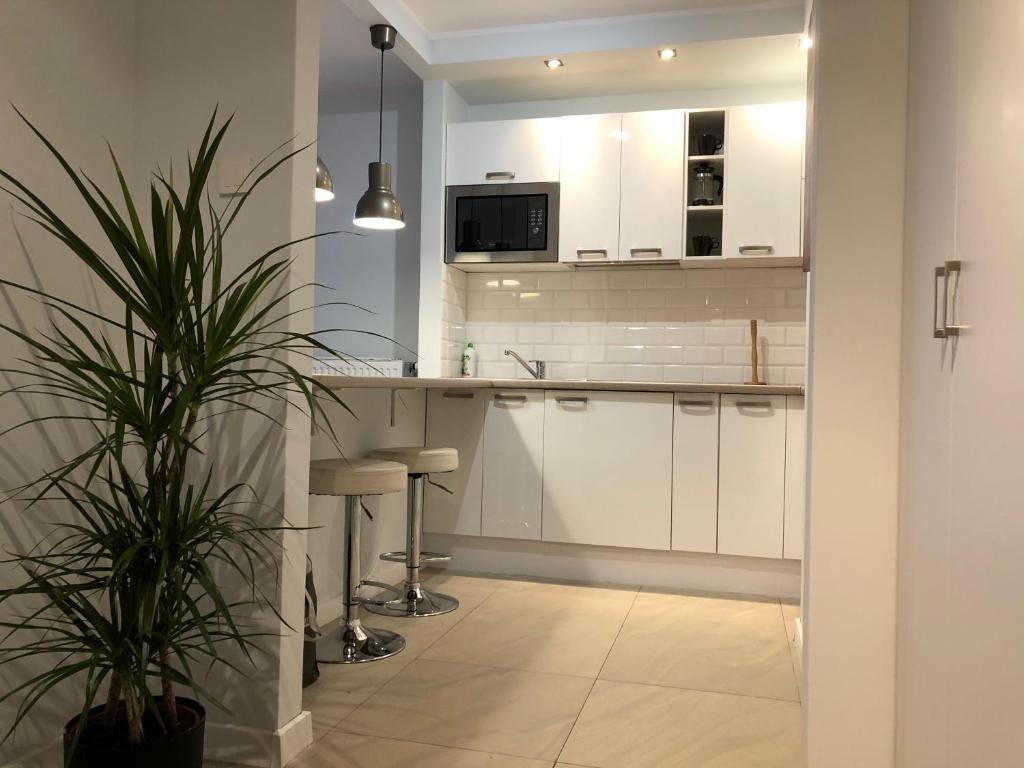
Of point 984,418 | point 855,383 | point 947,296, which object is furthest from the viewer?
point 855,383

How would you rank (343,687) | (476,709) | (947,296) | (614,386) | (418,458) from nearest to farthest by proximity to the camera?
(947,296)
(476,709)
(343,687)
(418,458)
(614,386)

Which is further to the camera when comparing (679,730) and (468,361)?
(468,361)

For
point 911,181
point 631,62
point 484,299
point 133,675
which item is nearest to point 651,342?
point 484,299

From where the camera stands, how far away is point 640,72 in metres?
4.34

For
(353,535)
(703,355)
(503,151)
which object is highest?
(503,151)

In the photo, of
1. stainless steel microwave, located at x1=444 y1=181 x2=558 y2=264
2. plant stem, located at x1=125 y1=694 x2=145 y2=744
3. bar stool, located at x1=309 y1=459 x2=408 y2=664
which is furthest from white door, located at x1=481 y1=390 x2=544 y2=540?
plant stem, located at x1=125 y1=694 x2=145 y2=744

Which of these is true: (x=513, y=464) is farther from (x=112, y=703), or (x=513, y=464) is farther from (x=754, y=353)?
(x=112, y=703)

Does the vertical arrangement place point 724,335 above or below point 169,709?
above

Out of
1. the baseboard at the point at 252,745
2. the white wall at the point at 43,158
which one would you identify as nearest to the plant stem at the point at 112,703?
the white wall at the point at 43,158

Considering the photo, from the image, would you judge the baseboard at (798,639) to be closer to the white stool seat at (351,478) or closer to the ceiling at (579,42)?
the white stool seat at (351,478)

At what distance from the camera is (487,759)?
7.02 ft

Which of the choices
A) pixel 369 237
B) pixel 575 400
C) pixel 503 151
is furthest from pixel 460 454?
pixel 503 151

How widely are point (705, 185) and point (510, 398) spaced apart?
152 cm

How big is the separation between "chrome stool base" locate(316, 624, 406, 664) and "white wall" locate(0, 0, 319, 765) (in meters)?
0.68
